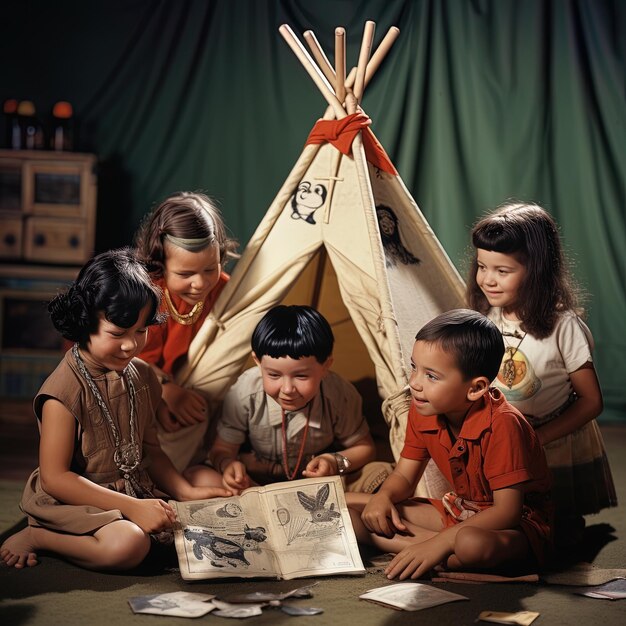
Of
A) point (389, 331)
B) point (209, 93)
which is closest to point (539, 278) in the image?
point (389, 331)

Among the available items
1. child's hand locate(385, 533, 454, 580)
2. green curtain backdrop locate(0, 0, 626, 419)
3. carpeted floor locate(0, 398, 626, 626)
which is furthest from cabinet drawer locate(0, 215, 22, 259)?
child's hand locate(385, 533, 454, 580)

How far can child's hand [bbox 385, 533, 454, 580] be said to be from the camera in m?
2.00

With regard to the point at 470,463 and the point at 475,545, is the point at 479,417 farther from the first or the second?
the point at 475,545

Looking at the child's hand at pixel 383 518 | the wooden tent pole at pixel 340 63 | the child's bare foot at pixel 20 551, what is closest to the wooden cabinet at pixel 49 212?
the wooden tent pole at pixel 340 63

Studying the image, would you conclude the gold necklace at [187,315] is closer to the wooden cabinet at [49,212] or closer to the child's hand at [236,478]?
the child's hand at [236,478]

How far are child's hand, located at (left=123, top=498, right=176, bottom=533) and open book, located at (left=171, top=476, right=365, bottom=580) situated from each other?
0.05 metres

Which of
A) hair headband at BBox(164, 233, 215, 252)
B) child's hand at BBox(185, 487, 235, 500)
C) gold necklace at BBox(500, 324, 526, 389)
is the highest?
hair headband at BBox(164, 233, 215, 252)

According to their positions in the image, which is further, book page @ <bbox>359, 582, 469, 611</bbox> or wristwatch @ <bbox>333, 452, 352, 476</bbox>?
wristwatch @ <bbox>333, 452, 352, 476</bbox>

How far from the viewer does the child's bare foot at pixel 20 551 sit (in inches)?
82.8

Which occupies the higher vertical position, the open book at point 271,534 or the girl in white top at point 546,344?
the girl in white top at point 546,344

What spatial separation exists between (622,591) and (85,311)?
137 centimetres

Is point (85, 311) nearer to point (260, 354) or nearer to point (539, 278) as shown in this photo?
point (260, 354)

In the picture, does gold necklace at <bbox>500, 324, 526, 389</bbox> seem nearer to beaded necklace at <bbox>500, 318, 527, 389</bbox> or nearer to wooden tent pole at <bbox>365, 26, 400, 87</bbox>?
beaded necklace at <bbox>500, 318, 527, 389</bbox>

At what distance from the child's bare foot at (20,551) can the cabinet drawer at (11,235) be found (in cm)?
238
